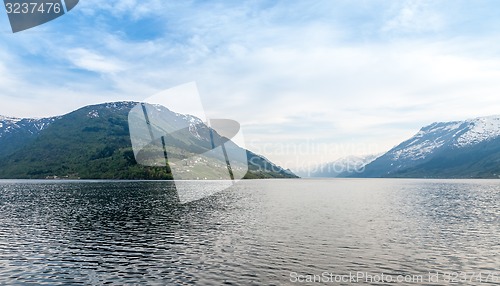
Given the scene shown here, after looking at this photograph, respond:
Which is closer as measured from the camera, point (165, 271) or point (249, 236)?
point (165, 271)

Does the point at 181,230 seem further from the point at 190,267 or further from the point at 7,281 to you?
the point at 7,281

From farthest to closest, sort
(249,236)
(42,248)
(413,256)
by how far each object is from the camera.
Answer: (249,236) < (42,248) < (413,256)

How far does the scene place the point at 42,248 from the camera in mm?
57281

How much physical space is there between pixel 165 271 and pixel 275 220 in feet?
168

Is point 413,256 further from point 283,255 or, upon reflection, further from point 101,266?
point 101,266

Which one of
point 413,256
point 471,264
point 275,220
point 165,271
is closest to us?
point 165,271

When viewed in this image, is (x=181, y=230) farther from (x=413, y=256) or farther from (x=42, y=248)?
(x=413, y=256)

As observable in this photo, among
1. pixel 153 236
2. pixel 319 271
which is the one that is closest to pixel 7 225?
pixel 153 236

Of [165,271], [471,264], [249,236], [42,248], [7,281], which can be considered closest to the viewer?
[7,281]

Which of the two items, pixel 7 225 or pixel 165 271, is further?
pixel 7 225

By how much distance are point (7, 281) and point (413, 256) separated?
179 ft

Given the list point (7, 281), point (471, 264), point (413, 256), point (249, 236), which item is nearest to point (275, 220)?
point (249, 236)

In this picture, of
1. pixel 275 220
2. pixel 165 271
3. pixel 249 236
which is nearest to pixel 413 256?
pixel 249 236

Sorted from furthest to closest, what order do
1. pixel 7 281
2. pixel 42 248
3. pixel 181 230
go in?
pixel 181 230
pixel 42 248
pixel 7 281
